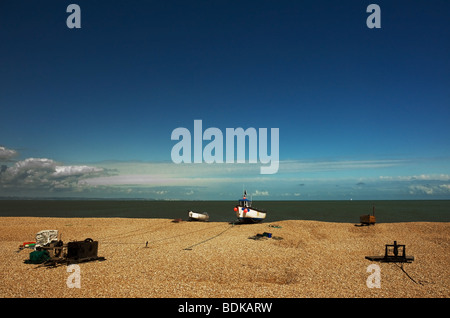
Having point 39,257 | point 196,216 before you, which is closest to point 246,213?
point 196,216

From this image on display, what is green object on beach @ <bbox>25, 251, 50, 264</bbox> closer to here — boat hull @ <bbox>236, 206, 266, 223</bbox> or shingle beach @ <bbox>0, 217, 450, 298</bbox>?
shingle beach @ <bbox>0, 217, 450, 298</bbox>

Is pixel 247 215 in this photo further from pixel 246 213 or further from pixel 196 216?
pixel 196 216

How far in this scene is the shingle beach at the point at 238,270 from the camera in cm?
1308

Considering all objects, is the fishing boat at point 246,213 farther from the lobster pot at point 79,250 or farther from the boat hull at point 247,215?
the lobster pot at point 79,250

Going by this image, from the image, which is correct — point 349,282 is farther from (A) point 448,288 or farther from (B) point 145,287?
(B) point 145,287

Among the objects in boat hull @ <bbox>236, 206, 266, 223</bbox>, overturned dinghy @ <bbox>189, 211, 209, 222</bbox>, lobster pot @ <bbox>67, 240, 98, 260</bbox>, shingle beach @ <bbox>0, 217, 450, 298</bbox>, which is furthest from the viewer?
overturned dinghy @ <bbox>189, 211, 209, 222</bbox>

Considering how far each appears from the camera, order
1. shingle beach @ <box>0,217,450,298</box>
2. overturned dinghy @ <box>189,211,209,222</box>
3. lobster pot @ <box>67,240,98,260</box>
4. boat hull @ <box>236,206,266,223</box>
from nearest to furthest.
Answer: shingle beach @ <box>0,217,450,298</box> < lobster pot @ <box>67,240,98,260</box> < boat hull @ <box>236,206,266,223</box> < overturned dinghy @ <box>189,211,209,222</box>

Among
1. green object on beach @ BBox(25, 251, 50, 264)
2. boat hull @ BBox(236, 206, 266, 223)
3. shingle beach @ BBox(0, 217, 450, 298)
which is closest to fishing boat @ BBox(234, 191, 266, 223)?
boat hull @ BBox(236, 206, 266, 223)

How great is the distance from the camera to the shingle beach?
42.9 feet

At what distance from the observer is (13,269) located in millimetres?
17016

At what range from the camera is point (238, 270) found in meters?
16.9
